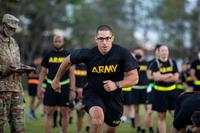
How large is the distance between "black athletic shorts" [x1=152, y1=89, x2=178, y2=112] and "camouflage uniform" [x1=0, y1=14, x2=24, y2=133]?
3.69 meters

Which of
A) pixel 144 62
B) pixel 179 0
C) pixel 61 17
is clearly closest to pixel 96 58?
pixel 144 62

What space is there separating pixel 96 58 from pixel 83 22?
65.2 metres

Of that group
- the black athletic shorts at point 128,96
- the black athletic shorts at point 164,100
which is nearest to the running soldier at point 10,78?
the black athletic shorts at point 164,100

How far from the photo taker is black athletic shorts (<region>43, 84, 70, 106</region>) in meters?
12.0

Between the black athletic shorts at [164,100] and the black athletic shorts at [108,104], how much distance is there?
280cm

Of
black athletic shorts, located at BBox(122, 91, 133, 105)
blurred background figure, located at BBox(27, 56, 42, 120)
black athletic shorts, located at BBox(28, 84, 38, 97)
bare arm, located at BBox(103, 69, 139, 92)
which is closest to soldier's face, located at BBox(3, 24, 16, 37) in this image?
bare arm, located at BBox(103, 69, 139, 92)

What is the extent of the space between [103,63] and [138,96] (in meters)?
7.09

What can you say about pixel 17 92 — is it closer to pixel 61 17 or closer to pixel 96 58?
pixel 96 58

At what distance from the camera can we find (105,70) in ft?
29.2

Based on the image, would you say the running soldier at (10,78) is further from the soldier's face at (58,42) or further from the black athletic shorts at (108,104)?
the soldier's face at (58,42)

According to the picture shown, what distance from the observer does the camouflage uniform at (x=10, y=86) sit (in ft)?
30.1

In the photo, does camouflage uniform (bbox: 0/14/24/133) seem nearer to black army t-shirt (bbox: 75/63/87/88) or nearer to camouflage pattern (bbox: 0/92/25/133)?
camouflage pattern (bbox: 0/92/25/133)

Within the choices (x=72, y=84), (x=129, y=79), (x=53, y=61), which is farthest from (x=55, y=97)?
(x=129, y=79)

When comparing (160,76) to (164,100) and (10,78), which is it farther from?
(10,78)
